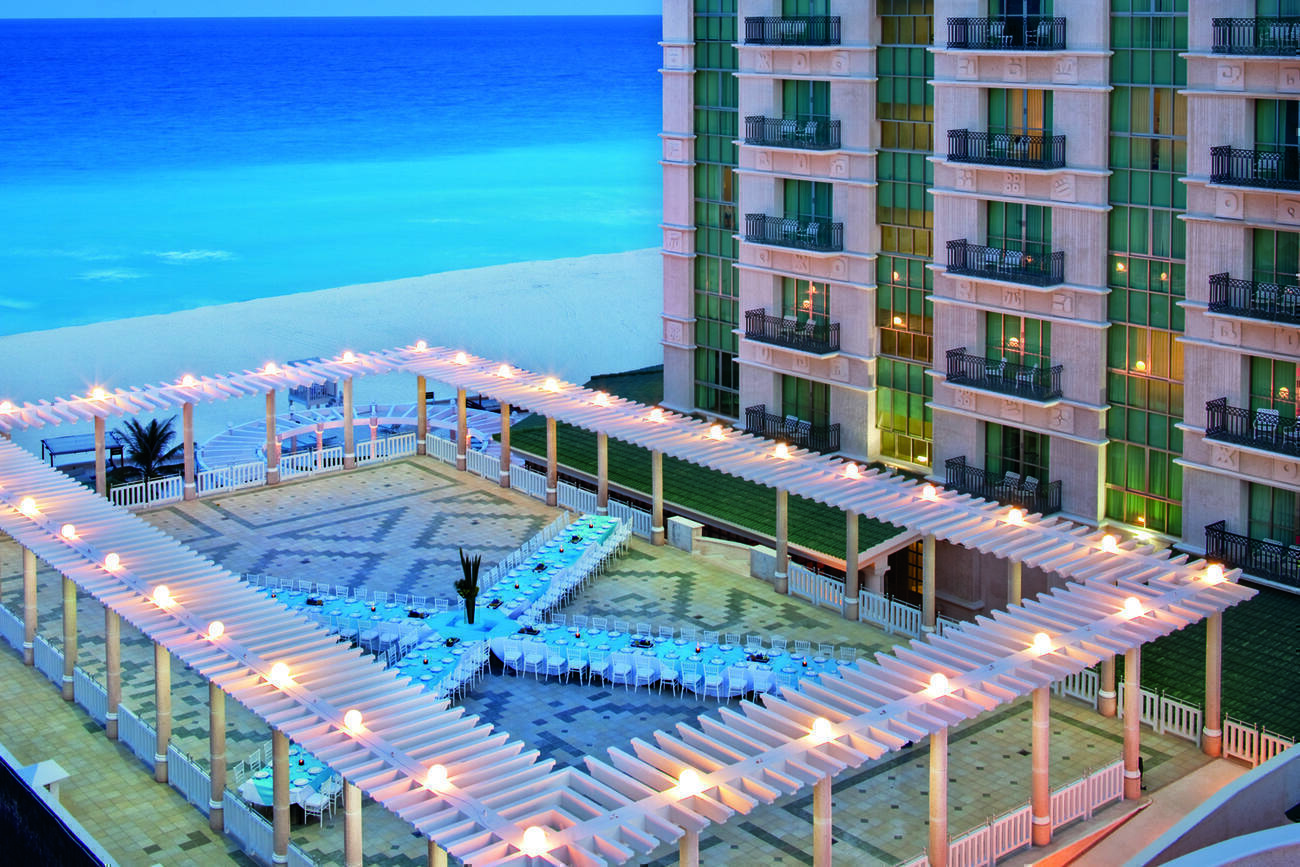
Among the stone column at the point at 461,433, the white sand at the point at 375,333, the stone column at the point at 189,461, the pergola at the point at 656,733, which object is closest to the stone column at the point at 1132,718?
the pergola at the point at 656,733

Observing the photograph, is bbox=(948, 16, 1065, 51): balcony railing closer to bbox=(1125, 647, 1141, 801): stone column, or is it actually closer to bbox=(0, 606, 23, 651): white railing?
bbox=(1125, 647, 1141, 801): stone column

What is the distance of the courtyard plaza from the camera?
28188mm

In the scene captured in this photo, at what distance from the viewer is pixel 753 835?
27.8m

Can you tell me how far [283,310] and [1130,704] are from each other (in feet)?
254

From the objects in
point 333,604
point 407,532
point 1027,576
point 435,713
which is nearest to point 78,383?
point 407,532

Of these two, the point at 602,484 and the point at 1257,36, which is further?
the point at 602,484

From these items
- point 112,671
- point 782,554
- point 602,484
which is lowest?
point 112,671

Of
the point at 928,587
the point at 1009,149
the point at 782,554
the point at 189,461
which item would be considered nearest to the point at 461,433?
the point at 189,461

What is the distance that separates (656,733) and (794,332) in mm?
23975

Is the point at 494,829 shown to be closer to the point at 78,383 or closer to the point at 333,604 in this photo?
the point at 333,604

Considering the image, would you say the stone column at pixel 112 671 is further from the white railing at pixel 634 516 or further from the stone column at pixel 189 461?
the white railing at pixel 634 516

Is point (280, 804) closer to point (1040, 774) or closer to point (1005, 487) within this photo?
point (1040, 774)

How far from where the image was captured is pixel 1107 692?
1264 inches

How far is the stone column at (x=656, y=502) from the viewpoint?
134 feet
